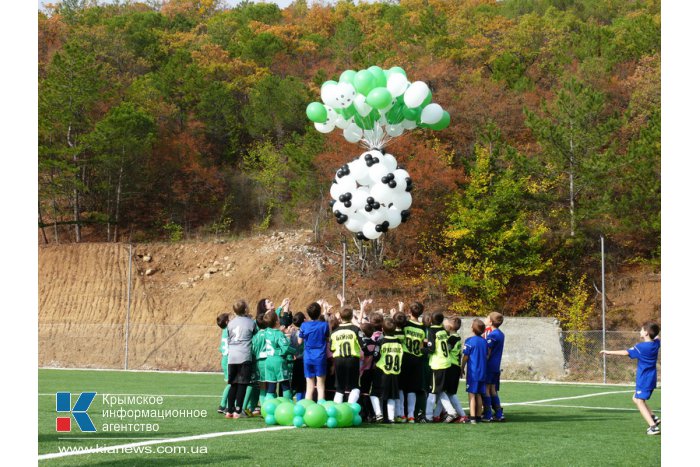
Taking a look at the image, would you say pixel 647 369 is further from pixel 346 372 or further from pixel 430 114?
pixel 430 114

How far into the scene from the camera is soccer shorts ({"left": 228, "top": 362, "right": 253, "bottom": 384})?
12.7 meters

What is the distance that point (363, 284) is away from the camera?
3644 cm

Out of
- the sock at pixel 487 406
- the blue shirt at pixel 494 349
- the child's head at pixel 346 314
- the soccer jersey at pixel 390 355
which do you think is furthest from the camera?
the sock at pixel 487 406

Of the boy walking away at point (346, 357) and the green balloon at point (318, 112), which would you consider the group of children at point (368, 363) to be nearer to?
the boy walking away at point (346, 357)

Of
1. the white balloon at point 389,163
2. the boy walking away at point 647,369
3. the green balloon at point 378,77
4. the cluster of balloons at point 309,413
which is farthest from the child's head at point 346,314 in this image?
the green balloon at point 378,77

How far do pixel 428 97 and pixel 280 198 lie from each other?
29.6 m

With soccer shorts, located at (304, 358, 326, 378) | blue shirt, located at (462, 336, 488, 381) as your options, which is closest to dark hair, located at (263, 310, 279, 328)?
soccer shorts, located at (304, 358, 326, 378)

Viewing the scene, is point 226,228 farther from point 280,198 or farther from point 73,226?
point 73,226

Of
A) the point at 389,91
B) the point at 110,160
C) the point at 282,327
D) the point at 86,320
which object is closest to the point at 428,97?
the point at 389,91

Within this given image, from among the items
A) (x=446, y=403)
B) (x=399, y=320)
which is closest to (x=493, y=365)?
(x=446, y=403)

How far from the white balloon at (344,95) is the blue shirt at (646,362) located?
26.0 ft

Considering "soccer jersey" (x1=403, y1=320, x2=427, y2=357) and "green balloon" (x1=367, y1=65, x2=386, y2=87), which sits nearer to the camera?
"soccer jersey" (x1=403, y1=320, x2=427, y2=357)

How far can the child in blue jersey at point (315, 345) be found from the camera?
12.5 meters

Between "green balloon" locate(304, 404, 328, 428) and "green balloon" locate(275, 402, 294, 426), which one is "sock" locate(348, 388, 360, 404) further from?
"green balloon" locate(275, 402, 294, 426)
